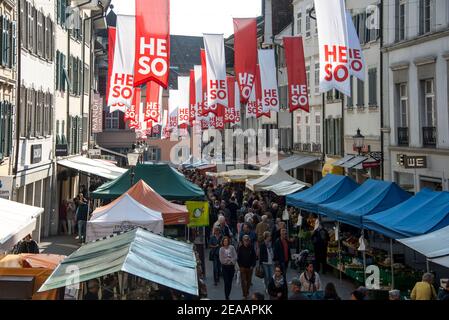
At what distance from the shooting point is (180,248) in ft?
39.5

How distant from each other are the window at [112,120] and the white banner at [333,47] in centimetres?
3982

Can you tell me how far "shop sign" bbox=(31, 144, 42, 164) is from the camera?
2477 centimetres

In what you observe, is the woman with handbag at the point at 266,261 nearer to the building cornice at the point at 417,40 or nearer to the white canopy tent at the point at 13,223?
the white canopy tent at the point at 13,223

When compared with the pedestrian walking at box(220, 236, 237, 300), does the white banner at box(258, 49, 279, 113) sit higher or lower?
higher

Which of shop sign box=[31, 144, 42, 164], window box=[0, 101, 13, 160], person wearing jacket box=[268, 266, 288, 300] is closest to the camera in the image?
person wearing jacket box=[268, 266, 288, 300]

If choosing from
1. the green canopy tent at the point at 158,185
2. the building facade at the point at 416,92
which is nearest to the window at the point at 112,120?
the building facade at the point at 416,92

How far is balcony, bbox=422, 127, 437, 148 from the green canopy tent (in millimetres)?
8209

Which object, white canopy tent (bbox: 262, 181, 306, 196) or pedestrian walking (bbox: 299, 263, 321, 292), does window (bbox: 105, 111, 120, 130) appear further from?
pedestrian walking (bbox: 299, 263, 321, 292)

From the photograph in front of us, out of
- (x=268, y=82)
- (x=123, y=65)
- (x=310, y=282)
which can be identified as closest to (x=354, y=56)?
(x=310, y=282)

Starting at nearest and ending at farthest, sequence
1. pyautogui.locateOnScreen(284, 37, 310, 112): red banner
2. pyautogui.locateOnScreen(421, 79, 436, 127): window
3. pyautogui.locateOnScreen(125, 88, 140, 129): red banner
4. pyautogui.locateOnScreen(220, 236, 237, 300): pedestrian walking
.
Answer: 1. pyautogui.locateOnScreen(220, 236, 237, 300): pedestrian walking
2. pyautogui.locateOnScreen(421, 79, 436, 127): window
3. pyautogui.locateOnScreen(284, 37, 310, 112): red banner
4. pyautogui.locateOnScreen(125, 88, 140, 129): red banner

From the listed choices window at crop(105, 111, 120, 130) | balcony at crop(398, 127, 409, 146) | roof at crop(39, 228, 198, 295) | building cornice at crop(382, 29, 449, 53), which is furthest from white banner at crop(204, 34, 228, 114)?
window at crop(105, 111, 120, 130)

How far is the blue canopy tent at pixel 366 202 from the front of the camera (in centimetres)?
1748
